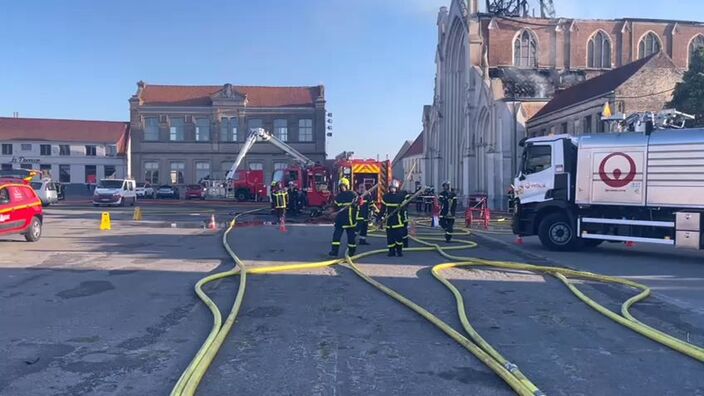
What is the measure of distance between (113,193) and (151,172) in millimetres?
31219

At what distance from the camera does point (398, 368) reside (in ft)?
19.4

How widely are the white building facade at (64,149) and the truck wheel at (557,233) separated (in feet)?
199

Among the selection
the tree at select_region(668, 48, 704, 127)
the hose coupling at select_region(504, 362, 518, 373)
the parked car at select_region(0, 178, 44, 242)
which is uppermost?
the tree at select_region(668, 48, 704, 127)

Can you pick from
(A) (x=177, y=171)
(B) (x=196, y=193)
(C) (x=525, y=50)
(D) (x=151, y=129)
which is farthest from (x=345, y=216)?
(D) (x=151, y=129)

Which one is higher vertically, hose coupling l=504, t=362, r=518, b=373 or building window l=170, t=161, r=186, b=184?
building window l=170, t=161, r=186, b=184

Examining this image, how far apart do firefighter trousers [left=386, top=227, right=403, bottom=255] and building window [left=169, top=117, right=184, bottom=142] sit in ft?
192

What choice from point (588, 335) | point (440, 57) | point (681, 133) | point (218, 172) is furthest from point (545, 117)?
point (218, 172)

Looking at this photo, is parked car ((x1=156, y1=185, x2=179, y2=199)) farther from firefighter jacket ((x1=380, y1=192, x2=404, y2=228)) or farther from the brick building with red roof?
firefighter jacket ((x1=380, y1=192, x2=404, y2=228))

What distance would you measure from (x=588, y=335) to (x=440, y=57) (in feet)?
161

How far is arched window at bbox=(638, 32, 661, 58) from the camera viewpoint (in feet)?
167

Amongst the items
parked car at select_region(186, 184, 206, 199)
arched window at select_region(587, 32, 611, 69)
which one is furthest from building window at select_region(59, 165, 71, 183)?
arched window at select_region(587, 32, 611, 69)

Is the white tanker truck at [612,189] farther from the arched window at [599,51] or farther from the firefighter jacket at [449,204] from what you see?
the arched window at [599,51]

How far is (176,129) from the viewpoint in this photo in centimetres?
6944

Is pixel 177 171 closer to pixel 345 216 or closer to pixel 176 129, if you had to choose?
pixel 176 129
